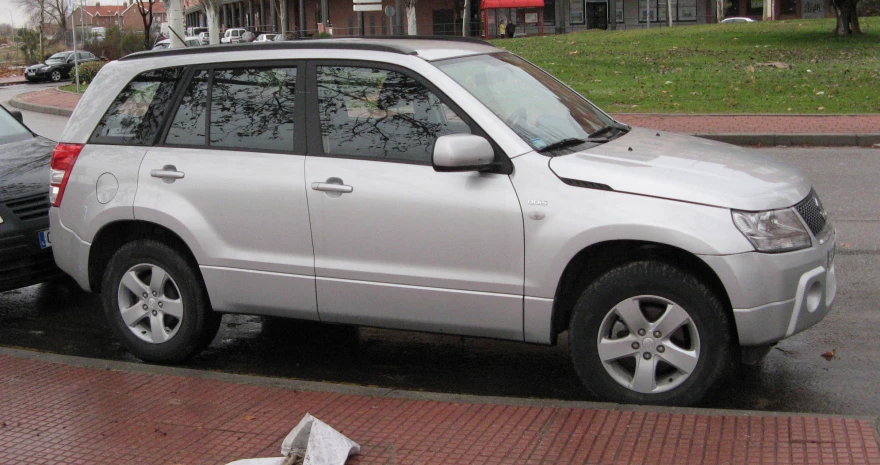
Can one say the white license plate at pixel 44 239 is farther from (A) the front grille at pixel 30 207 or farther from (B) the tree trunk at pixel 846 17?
(B) the tree trunk at pixel 846 17

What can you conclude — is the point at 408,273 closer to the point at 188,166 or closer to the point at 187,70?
the point at 188,166

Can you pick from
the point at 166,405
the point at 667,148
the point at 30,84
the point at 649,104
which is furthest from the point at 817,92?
the point at 30,84

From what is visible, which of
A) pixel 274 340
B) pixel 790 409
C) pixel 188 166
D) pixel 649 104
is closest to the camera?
pixel 790 409

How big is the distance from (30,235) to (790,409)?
492cm

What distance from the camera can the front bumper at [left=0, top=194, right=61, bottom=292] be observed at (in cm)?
681

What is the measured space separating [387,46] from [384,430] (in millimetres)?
2045

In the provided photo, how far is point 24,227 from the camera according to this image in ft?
22.7

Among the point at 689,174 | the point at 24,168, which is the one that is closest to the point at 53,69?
the point at 24,168

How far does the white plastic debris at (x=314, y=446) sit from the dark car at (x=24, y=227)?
11.2ft

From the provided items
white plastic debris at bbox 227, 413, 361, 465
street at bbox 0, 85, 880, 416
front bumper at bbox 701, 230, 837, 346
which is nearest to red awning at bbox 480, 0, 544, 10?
street at bbox 0, 85, 880, 416

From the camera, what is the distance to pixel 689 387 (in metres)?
4.68

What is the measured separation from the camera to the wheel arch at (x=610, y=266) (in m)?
4.63

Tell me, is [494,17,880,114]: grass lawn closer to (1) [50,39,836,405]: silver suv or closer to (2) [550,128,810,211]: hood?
(2) [550,128,810,211]: hood

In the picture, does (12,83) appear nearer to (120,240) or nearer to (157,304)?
(120,240)
